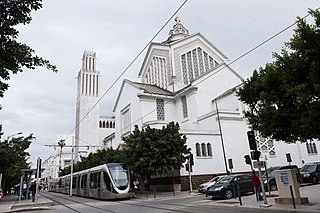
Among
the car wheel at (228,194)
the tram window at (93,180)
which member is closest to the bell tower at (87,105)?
the tram window at (93,180)

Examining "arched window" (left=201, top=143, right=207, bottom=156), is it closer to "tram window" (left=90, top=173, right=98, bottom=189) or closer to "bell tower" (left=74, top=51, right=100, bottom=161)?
"tram window" (left=90, top=173, right=98, bottom=189)

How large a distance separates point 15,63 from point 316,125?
991 centimetres

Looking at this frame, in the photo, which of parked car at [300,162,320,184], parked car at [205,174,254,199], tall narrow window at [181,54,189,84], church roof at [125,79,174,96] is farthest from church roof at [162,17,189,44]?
parked car at [205,174,254,199]

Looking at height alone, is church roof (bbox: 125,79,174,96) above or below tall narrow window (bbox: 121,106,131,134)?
above

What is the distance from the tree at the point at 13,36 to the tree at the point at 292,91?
844 centimetres

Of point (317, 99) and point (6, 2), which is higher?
point (6, 2)

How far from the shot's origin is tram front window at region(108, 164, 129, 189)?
23.4m

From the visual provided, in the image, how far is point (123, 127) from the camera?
51.2m

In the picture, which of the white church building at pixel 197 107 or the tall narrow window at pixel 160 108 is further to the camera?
the tall narrow window at pixel 160 108

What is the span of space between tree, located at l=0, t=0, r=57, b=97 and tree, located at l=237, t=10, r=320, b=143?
844 centimetres

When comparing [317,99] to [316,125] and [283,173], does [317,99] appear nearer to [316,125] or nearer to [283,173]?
[316,125]

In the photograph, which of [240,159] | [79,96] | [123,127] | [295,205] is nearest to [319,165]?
[240,159]

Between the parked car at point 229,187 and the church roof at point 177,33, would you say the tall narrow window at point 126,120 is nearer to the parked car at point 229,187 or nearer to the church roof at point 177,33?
the church roof at point 177,33

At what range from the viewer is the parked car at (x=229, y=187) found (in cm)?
1936
